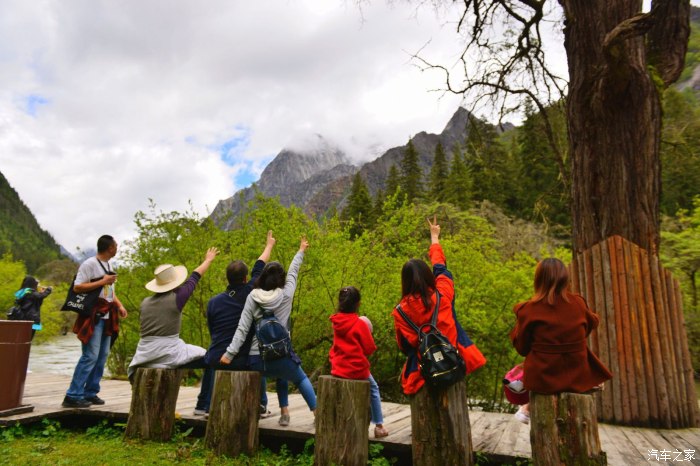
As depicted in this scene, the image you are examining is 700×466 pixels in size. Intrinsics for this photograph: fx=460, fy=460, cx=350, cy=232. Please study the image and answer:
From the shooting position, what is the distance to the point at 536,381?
3264mm

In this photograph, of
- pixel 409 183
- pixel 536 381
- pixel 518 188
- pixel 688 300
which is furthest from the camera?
pixel 409 183

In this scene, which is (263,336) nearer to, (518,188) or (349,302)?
(349,302)

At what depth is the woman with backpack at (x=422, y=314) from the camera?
343 cm

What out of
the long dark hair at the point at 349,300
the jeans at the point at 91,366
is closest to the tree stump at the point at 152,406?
the jeans at the point at 91,366

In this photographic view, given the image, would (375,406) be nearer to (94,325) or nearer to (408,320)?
(408,320)

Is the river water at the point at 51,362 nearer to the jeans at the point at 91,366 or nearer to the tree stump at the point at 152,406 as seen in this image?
the jeans at the point at 91,366

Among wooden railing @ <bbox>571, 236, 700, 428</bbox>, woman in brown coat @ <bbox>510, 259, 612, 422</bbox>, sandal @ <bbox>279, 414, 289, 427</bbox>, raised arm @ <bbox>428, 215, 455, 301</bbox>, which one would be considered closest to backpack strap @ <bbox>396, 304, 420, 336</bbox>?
A: raised arm @ <bbox>428, 215, 455, 301</bbox>

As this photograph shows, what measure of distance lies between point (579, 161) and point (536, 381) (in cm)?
345

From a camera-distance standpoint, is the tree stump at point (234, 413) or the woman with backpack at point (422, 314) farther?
the tree stump at point (234, 413)

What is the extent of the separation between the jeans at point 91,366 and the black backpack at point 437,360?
381 centimetres

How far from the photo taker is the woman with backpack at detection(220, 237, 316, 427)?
4273mm

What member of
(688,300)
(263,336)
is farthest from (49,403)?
(688,300)

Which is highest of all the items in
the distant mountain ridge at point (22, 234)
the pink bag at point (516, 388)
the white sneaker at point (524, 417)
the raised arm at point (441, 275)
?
the distant mountain ridge at point (22, 234)

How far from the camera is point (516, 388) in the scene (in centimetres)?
371
